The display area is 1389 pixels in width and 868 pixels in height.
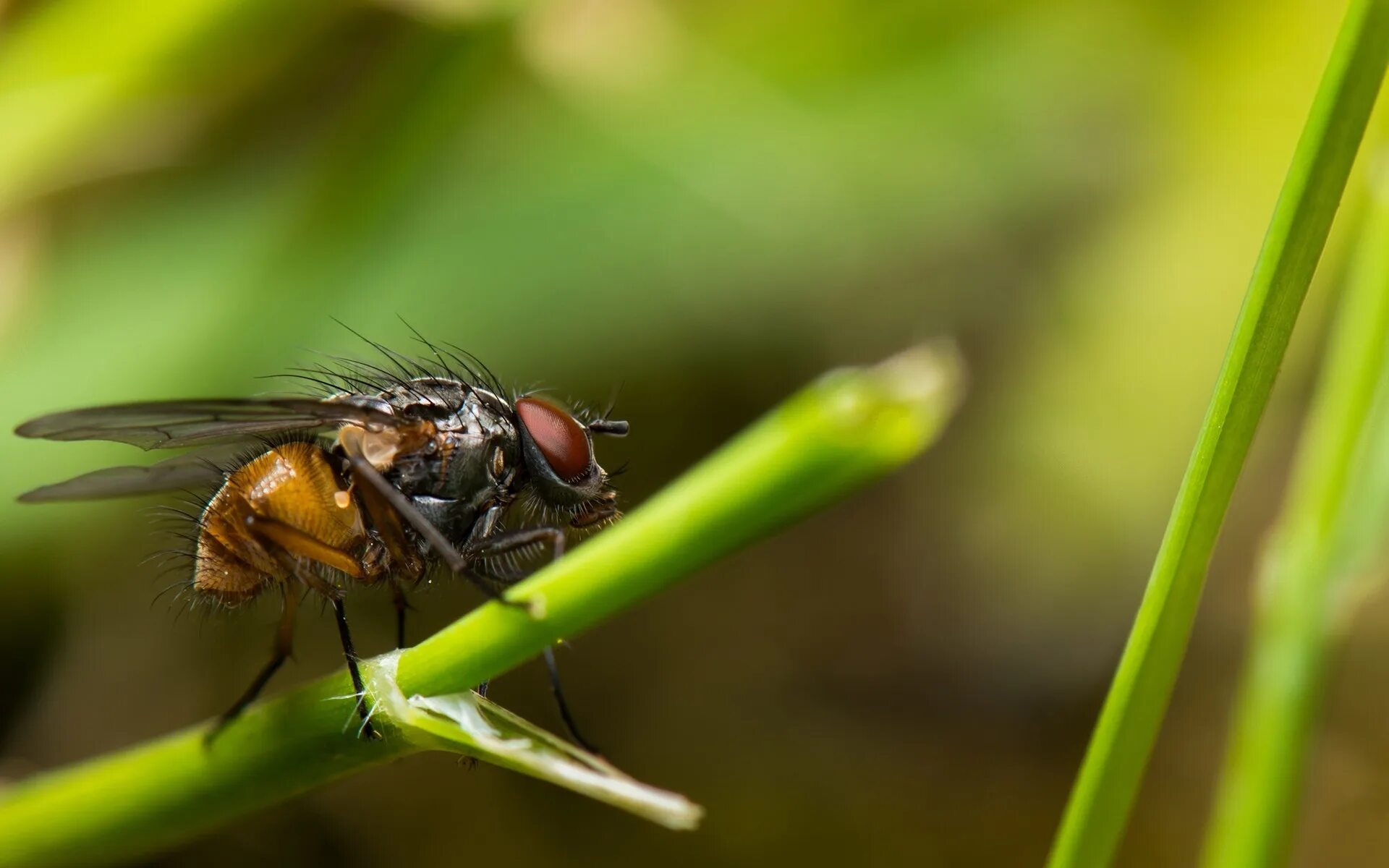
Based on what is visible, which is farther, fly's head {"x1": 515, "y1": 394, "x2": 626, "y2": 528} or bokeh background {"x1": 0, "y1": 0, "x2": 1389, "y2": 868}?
bokeh background {"x1": 0, "y1": 0, "x2": 1389, "y2": 868}

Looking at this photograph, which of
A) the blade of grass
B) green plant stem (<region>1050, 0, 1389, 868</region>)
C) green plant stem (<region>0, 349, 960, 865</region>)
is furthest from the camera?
the blade of grass

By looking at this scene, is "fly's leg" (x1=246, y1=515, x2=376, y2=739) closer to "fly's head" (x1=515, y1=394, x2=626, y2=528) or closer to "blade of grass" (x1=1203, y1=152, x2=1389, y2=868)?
"fly's head" (x1=515, y1=394, x2=626, y2=528)

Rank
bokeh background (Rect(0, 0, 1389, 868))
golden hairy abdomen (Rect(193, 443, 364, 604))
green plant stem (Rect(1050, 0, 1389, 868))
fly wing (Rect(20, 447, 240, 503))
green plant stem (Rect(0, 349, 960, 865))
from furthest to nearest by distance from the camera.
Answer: bokeh background (Rect(0, 0, 1389, 868))
golden hairy abdomen (Rect(193, 443, 364, 604))
fly wing (Rect(20, 447, 240, 503))
green plant stem (Rect(1050, 0, 1389, 868))
green plant stem (Rect(0, 349, 960, 865))

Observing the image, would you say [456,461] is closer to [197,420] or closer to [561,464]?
[561,464]

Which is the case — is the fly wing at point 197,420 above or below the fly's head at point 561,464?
below

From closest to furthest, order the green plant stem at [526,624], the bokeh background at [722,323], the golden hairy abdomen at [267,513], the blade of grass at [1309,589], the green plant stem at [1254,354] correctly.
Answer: the green plant stem at [526,624]
the green plant stem at [1254,354]
the blade of grass at [1309,589]
the golden hairy abdomen at [267,513]
the bokeh background at [722,323]

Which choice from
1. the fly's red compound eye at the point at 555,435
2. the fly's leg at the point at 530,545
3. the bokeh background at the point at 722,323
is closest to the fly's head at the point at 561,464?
the fly's red compound eye at the point at 555,435

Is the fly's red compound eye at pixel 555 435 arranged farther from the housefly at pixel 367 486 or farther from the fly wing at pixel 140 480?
the fly wing at pixel 140 480

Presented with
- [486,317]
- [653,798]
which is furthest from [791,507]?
[486,317]

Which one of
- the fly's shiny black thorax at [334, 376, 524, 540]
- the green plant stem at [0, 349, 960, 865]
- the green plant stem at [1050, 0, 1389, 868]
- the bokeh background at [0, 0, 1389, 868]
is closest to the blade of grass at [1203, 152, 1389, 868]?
the green plant stem at [1050, 0, 1389, 868]
